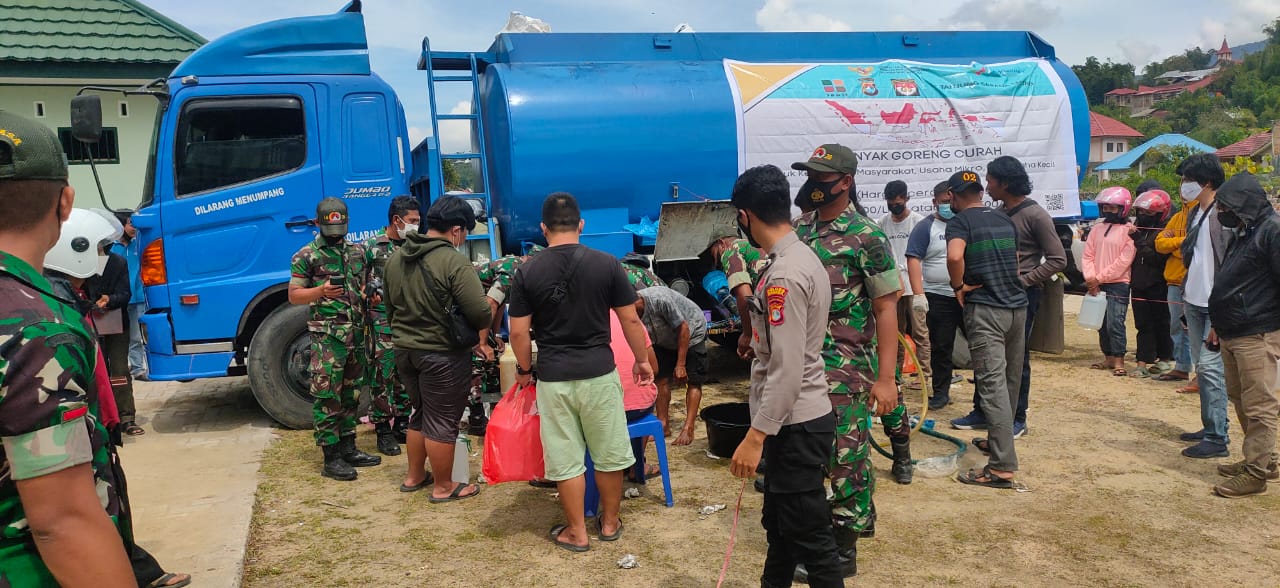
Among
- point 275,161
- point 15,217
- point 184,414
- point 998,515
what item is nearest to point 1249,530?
point 998,515

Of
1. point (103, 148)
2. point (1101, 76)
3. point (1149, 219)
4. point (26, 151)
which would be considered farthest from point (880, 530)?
point (1101, 76)

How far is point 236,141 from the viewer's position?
591 cm

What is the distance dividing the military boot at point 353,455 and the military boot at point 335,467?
92 millimetres

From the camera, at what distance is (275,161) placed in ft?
19.6

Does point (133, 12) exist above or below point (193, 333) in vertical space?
above

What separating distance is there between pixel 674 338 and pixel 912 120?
339 cm

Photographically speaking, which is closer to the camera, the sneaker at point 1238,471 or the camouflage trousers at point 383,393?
the sneaker at point 1238,471

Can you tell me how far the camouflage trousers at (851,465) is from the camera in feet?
11.0

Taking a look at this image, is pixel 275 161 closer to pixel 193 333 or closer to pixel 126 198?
pixel 193 333

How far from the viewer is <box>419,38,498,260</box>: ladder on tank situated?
21.0ft

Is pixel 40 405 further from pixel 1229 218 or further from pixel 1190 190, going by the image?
pixel 1190 190

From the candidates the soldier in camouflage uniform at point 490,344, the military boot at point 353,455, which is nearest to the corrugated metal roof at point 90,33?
the soldier in camouflage uniform at point 490,344

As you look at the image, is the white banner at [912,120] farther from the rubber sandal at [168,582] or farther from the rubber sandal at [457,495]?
the rubber sandal at [168,582]

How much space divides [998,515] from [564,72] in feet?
14.4
